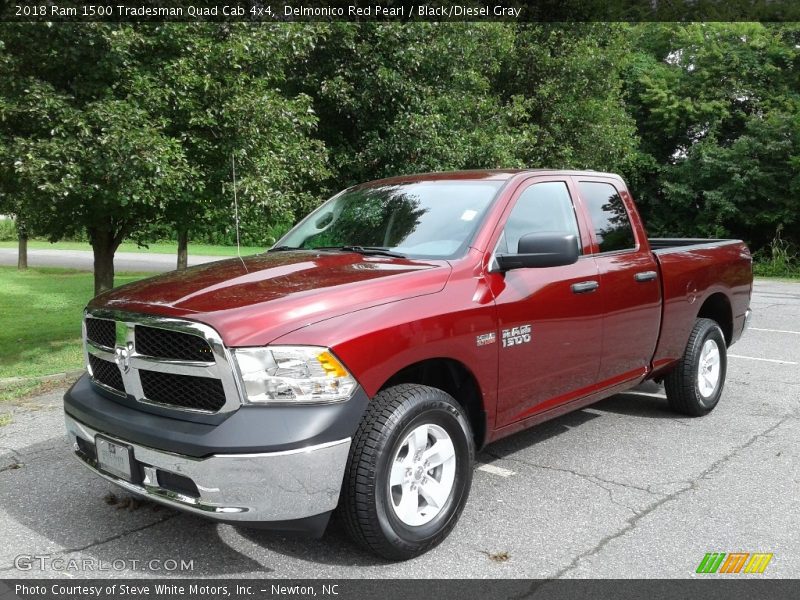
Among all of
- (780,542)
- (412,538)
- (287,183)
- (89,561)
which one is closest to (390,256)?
(412,538)

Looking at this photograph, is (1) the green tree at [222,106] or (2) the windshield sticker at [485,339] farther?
(1) the green tree at [222,106]

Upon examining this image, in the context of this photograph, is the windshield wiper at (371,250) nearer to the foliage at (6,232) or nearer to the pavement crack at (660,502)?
the pavement crack at (660,502)

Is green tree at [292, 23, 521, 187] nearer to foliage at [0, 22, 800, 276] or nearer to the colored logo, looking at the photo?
foliage at [0, 22, 800, 276]

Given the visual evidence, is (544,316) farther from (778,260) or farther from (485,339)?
(778,260)

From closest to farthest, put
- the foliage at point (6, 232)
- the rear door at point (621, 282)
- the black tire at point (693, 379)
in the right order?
the rear door at point (621, 282), the black tire at point (693, 379), the foliage at point (6, 232)

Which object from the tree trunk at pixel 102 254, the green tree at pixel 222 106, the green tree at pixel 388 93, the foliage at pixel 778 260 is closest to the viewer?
the green tree at pixel 222 106

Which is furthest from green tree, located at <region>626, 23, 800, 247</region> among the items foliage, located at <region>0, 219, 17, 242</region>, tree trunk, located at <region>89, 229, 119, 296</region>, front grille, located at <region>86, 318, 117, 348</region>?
foliage, located at <region>0, 219, 17, 242</region>

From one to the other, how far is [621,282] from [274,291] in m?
2.50

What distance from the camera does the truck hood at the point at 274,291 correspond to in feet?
10.1

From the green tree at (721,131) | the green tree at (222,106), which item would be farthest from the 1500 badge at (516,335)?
the green tree at (721,131)

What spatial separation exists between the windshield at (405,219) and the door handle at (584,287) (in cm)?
76

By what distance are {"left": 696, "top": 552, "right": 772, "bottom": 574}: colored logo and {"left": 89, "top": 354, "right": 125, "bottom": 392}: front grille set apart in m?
2.84

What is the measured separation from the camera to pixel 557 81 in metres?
19.5

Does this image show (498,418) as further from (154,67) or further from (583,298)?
(154,67)
